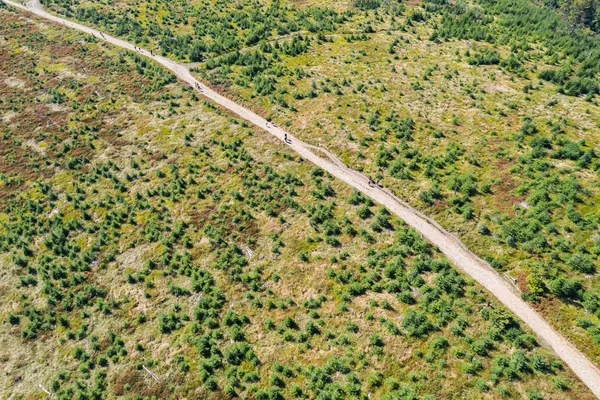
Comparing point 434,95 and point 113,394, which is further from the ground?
point 434,95

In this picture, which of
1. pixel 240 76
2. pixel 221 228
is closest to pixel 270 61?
pixel 240 76

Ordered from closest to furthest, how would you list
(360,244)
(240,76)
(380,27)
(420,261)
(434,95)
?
(420,261), (360,244), (434,95), (240,76), (380,27)

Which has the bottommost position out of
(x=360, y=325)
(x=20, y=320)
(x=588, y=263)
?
(x=20, y=320)

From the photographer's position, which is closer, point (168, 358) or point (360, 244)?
point (168, 358)

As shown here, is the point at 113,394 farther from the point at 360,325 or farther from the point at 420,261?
the point at 420,261

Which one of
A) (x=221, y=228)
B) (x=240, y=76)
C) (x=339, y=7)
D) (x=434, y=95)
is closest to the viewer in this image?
(x=221, y=228)

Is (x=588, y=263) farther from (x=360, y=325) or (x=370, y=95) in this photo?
(x=370, y=95)

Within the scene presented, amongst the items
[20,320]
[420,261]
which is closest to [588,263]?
[420,261]
